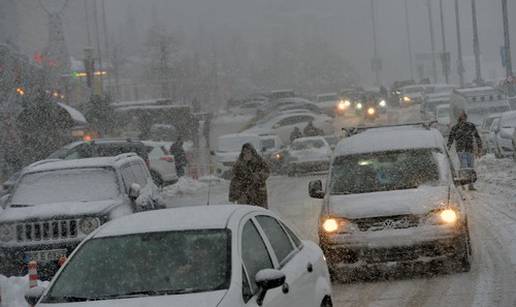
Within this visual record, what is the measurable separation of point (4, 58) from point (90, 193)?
117 feet

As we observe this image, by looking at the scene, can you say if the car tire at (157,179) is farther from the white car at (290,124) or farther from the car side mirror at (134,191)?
the white car at (290,124)

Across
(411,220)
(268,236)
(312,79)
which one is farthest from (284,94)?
(268,236)

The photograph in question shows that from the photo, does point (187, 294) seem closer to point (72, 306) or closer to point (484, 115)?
point (72, 306)

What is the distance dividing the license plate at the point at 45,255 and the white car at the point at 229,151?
2258 centimetres

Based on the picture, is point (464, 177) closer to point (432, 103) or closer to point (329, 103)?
point (432, 103)

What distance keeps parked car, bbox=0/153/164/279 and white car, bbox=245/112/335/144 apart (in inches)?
1365

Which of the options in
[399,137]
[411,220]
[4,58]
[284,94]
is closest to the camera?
[411,220]

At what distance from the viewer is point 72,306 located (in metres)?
6.46

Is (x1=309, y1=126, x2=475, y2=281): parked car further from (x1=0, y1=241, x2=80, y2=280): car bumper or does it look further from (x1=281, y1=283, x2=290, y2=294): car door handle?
(x1=281, y1=283, x2=290, y2=294): car door handle

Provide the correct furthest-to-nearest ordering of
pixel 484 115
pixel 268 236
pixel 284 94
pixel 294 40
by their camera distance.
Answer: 1. pixel 294 40
2. pixel 284 94
3. pixel 484 115
4. pixel 268 236

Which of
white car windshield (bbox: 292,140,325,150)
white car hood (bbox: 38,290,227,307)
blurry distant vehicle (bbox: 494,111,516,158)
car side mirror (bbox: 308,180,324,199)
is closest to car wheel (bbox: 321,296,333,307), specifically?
white car hood (bbox: 38,290,227,307)

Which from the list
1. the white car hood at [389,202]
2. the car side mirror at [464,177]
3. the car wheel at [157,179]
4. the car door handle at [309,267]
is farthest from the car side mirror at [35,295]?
the car wheel at [157,179]

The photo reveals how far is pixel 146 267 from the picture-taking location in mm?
6910

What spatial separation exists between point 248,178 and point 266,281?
910 cm
